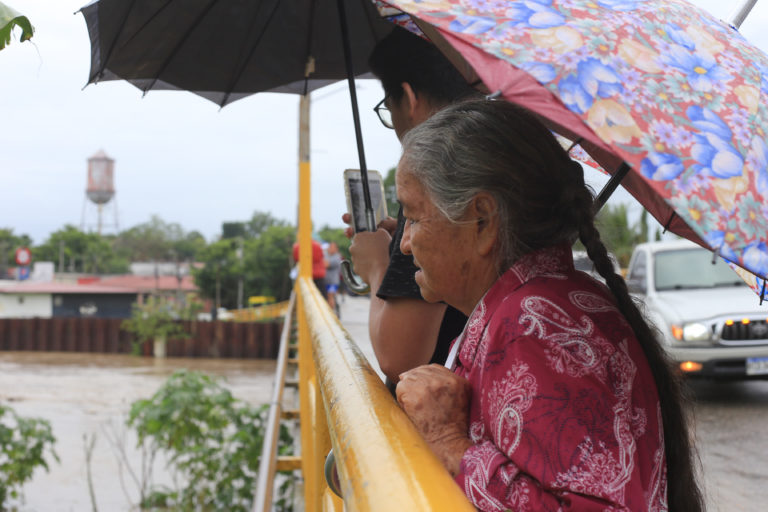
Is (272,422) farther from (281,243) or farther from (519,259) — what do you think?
→ (281,243)

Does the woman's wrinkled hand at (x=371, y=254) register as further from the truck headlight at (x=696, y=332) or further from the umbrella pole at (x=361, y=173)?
the truck headlight at (x=696, y=332)

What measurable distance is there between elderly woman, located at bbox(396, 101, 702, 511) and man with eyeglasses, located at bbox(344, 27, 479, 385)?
24 cm

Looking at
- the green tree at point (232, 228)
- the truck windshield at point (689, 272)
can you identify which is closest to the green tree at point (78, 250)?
the green tree at point (232, 228)

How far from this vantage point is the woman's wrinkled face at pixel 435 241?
1302 mm

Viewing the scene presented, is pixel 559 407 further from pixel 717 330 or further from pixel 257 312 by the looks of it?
pixel 257 312

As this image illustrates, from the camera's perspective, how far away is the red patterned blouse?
100 centimetres

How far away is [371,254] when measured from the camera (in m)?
2.03

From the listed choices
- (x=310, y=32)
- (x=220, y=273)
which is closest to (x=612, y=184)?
(x=310, y=32)

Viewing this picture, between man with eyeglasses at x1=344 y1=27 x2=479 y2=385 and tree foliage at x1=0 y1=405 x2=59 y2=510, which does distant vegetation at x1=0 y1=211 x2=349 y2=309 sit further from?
tree foliage at x1=0 y1=405 x2=59 y2=510

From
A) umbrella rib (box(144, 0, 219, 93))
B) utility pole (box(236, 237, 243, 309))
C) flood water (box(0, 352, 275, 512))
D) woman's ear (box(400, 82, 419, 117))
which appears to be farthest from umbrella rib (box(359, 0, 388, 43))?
utility pole (box(236, 237, 243, 309))

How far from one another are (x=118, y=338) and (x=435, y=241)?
31091 millimetres

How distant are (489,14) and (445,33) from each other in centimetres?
8

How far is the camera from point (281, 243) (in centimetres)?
3347

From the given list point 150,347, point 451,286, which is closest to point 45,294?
point 150,347
